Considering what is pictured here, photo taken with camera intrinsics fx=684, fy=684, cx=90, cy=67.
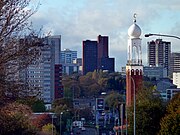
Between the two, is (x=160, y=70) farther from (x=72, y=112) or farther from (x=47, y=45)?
(x=47, y=45)

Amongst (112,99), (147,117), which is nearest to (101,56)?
(112,99)

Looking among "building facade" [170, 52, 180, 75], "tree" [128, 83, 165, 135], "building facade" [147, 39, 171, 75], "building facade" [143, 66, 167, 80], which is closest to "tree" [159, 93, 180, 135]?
"tree" [128, 83, 165, 135]

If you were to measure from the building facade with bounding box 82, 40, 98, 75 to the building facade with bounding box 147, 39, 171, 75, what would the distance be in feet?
52.9

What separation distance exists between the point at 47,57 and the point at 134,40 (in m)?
54.6

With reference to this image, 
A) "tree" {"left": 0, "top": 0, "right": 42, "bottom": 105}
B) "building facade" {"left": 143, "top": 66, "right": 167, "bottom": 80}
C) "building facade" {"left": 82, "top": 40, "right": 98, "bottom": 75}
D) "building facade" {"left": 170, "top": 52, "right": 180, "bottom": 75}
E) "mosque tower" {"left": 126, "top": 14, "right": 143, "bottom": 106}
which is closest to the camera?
"tree" {"left": 0, "top": 0, "right": 42, "bottom": 105}

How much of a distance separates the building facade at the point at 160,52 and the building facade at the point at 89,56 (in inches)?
635

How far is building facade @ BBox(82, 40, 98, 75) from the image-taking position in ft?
566

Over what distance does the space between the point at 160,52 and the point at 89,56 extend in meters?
18.7

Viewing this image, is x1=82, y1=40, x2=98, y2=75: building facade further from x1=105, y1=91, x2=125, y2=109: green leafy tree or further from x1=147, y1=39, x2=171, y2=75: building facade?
x1=105, y1=91, x2=125, y2=109: green leafy tree

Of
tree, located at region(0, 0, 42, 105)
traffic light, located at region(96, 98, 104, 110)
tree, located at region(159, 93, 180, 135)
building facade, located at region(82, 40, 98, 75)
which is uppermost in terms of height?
building facade, located at region(82, 40, 98, 75)

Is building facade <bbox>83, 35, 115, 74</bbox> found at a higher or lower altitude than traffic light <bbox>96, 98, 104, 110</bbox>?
higher

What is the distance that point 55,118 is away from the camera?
7162 cm

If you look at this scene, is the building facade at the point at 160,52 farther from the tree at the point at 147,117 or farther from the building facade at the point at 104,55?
the tree at the point at 147,117

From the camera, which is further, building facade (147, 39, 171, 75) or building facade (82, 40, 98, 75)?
building facade (147, 39, 171, 75)
